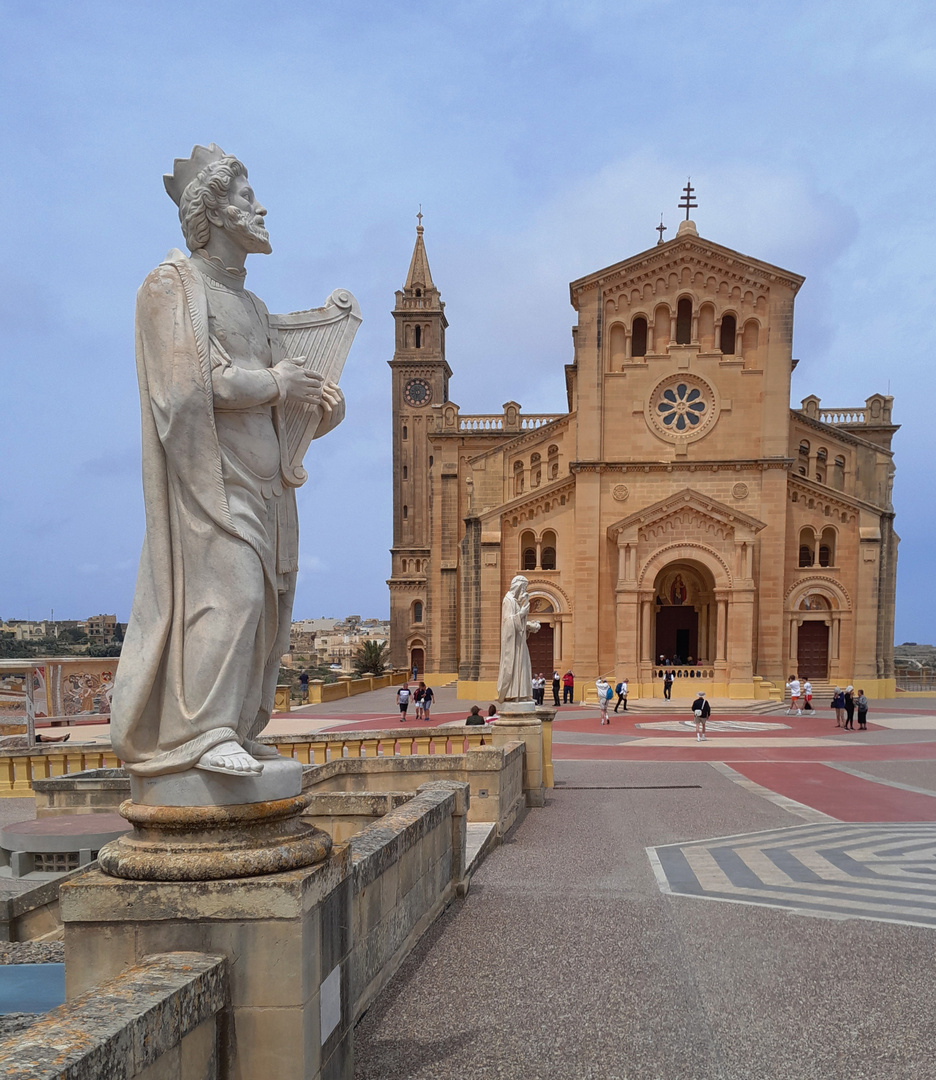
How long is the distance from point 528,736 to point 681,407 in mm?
28399

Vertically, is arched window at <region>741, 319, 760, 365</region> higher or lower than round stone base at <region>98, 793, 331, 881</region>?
higher

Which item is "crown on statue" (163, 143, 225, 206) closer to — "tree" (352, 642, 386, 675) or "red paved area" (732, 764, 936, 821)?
"red paved area" (732, 764, 936, 821)

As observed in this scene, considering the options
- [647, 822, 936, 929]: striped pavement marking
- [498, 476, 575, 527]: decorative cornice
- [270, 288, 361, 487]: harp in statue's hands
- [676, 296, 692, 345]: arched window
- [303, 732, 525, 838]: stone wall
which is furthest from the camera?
[676, 296, 692, 345]: arched window

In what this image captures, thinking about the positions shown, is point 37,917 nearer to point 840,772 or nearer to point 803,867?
point 803,867

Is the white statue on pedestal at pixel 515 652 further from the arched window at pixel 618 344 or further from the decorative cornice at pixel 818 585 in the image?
the decorative cornice at pixel 818 585

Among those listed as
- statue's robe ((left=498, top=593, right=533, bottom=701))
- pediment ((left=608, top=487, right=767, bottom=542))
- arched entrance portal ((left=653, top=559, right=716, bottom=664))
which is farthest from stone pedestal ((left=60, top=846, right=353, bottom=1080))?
arched entrance portal ((left=653, top=559, right=716, bottom=664))

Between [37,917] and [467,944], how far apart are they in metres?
3.73

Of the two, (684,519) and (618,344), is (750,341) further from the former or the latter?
(684,519)

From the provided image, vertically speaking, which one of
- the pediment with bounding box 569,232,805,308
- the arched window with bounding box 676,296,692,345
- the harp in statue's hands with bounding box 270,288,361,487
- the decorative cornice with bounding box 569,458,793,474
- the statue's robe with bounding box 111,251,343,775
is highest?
the pediment with bounding box 569,232,805,308

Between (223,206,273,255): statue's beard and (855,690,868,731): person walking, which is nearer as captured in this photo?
(223,206,273,255): statue's beard

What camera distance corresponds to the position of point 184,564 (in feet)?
11.0

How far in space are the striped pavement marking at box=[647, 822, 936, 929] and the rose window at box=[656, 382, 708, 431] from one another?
2855cm

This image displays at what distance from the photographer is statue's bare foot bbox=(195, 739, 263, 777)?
10.3ft

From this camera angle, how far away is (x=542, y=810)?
13211 mm
